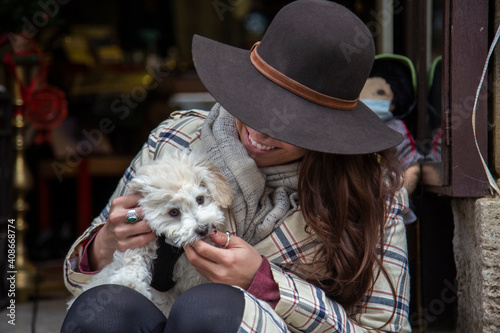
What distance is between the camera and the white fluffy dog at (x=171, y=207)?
64.6 inches

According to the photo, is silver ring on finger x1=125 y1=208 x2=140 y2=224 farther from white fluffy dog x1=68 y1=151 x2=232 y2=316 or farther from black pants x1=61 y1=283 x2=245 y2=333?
black pants x1=61 y1=283 x2=245 y2=333

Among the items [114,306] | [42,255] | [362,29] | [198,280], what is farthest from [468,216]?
[42,255]

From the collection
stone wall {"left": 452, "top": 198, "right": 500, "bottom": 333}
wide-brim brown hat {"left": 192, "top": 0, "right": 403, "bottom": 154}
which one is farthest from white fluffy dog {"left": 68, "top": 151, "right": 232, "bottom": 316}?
stone wall {"left": 452, "top": 198, "right": 500, "bottom": 333}

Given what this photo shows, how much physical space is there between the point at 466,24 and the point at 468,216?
769mm

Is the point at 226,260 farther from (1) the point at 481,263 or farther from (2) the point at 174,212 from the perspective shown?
(1) the point at 481,263

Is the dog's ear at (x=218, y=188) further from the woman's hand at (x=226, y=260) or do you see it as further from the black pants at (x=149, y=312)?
the black pants at (x=149, y=312)

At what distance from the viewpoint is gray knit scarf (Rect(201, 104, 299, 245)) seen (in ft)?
5.97

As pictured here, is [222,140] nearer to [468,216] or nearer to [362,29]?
[362,29]

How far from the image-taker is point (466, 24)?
208 cm

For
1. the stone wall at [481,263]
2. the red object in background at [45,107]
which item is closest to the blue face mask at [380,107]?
the stone wall at [481,263]

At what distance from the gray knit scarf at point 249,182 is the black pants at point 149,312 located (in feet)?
1.04

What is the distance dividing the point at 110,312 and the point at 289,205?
71cm

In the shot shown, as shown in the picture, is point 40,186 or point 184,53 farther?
point 184,53

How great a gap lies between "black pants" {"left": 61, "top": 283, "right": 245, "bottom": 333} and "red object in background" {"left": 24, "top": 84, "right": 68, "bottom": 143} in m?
2.32
